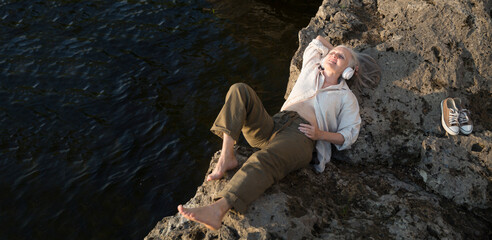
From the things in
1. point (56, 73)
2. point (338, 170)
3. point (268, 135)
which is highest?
point (268, 135)

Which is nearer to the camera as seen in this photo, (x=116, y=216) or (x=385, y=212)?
(x=385, y=212)

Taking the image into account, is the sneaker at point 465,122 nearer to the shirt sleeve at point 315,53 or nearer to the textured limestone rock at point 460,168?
the textured limestone rock at point 460,168

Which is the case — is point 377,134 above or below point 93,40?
above

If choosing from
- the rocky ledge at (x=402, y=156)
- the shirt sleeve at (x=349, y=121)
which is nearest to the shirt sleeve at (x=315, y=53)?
the rocky ledge at (x=402, y=156)

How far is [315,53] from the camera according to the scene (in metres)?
6.45

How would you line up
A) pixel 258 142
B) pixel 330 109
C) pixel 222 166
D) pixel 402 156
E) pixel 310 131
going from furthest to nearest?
pixel 402 156 < pixel 330 109 < pixel 258 142 < pixel 310 131 < pixel 222 166

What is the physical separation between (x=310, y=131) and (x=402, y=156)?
150 centimetres

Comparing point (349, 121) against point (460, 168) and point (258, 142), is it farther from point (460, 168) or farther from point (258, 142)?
point (460, 168)

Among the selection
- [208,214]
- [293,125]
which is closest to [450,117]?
[293,125]

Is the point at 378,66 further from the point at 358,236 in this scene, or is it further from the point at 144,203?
the point at 144,203

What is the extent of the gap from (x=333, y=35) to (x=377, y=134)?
6.40ft

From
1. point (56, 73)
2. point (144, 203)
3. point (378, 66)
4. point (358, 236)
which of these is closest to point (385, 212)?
point (358, 236)

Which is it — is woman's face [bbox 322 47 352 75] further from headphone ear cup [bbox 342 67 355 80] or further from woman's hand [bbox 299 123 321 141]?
woman's hand [bbox 299 123 321 141]

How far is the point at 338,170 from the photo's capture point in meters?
5.89
